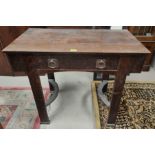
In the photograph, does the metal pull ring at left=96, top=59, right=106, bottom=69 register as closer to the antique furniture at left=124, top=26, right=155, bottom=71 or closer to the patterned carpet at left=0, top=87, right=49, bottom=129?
the patterned carpet at left=0, top=87, right=49, bottom=129

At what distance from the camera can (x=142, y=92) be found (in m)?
1.78

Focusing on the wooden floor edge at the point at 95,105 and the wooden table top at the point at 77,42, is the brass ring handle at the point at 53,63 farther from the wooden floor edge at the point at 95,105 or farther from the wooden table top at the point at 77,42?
the wooden floor edge at the point at 95,105

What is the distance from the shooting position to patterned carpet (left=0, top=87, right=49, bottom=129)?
1.41 m

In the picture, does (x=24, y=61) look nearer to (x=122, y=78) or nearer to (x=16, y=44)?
(x=16, y=44)

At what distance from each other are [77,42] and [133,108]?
0.97 metres

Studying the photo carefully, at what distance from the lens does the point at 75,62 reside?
0.98m

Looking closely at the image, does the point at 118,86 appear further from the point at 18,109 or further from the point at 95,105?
the point at 18,109

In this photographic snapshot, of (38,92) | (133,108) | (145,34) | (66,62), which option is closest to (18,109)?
(38,92)

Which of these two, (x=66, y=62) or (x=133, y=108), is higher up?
(x=66, y=62)

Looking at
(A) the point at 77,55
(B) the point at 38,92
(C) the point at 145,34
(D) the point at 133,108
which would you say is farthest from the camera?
(C) the point at 145,34

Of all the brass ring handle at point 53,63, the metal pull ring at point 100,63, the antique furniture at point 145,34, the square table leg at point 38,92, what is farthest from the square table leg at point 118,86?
the antique furniture at point 145,34

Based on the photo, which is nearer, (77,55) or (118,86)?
(77,55)

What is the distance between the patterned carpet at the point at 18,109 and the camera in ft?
4.62

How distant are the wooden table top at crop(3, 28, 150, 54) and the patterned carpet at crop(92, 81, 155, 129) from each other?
2.47 ft
